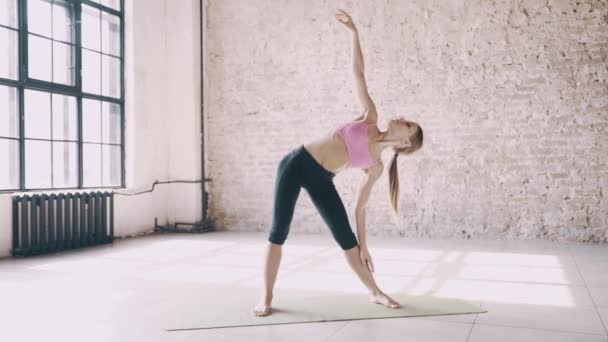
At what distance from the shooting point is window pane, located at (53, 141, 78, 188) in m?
6.01

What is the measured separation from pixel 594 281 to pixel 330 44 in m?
4.25

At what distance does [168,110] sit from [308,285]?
4382 millimetres

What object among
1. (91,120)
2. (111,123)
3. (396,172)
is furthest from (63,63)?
(396,172)

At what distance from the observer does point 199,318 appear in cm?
302

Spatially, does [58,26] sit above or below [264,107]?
above

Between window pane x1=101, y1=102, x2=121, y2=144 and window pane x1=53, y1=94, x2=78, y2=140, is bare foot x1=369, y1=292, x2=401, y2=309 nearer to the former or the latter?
window pane x1=53, y1=94, x2=78, y2=140

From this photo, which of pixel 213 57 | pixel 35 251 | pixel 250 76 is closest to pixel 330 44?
pixel 250 76

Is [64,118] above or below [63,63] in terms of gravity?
below

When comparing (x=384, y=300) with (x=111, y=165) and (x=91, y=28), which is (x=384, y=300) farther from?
(x=91, y=28)

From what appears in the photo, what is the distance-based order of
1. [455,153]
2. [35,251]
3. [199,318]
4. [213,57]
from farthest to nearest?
[213,57], [455,153], [35,251], [199,318]

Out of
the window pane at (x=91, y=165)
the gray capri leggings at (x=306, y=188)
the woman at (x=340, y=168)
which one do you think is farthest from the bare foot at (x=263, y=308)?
the window pane at (x=91, y=165)

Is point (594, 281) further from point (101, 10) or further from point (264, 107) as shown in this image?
point (101, 10)

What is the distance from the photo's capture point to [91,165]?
6.50m

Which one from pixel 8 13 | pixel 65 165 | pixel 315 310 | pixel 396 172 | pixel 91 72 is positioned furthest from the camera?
pixel 91 72
